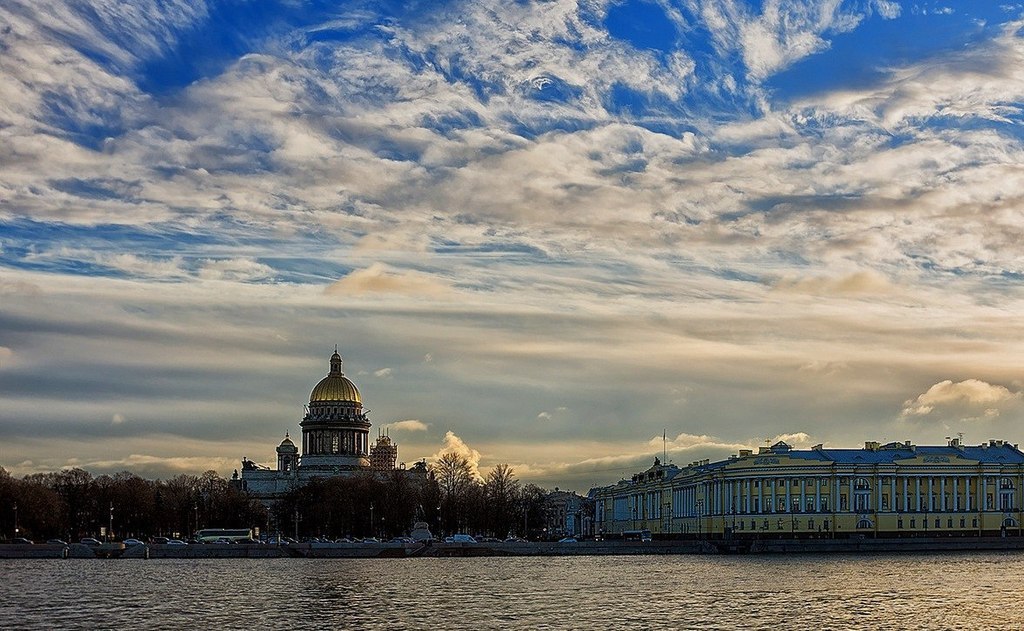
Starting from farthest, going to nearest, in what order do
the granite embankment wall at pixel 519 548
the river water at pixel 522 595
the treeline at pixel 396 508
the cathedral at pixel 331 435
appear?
the cathedral at pixel 331 435, the treeline at pixel 396 508, the granite embankment wall at pixel 519 548, the river water at pixel 522 595

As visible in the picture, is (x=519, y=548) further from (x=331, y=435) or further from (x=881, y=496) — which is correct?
(x=331, y=435)

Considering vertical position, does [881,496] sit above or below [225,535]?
above

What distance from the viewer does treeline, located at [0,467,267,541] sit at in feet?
424

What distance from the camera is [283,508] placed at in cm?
16700

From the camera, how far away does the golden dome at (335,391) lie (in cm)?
19412

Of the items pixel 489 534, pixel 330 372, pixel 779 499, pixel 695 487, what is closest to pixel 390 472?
pixel 330 372

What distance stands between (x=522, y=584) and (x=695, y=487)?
261ft

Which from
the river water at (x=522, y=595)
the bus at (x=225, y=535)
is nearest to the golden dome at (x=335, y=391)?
the bus at (x=225, y=535)

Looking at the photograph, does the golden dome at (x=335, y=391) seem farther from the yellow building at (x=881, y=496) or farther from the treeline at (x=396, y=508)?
the yellow building at (x=881, y=496)

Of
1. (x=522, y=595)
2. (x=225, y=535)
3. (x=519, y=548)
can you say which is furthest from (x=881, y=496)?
(x=522, y=595)

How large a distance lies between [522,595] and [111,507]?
261 feet

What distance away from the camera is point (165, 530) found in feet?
495

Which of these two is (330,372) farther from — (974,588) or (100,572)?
(974,588)

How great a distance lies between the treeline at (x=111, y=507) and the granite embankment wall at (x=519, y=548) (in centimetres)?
2475
